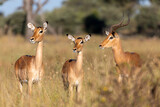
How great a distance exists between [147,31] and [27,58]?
34.1 metres

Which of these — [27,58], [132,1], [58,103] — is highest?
[132,1]

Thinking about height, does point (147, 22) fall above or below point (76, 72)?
above

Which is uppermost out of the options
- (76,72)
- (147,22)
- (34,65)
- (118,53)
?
(147,22)

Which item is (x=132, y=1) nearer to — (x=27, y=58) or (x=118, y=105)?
(x=27, y=58)

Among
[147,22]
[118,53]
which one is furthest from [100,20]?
[118,53]

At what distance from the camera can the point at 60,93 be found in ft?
19.0

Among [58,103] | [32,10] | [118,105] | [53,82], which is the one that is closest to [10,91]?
[53,82]

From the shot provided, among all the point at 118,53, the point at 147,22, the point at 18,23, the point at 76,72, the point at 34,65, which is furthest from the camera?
the point at 147,22

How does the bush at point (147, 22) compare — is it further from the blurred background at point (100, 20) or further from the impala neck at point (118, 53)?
the impala neck at point (118, 53)

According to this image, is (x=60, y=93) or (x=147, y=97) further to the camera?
(x=60, y=93)

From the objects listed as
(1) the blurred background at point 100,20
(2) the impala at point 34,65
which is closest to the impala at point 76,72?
(2) the impala at point 34,65

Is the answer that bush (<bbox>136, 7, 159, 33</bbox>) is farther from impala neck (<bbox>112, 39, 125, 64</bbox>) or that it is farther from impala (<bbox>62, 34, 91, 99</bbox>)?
impala (<bbox>62, 34, 91, 99</bbox>)

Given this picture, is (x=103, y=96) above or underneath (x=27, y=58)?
Result: underneath

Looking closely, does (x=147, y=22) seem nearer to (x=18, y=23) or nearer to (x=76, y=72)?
(x=18, y=23)
